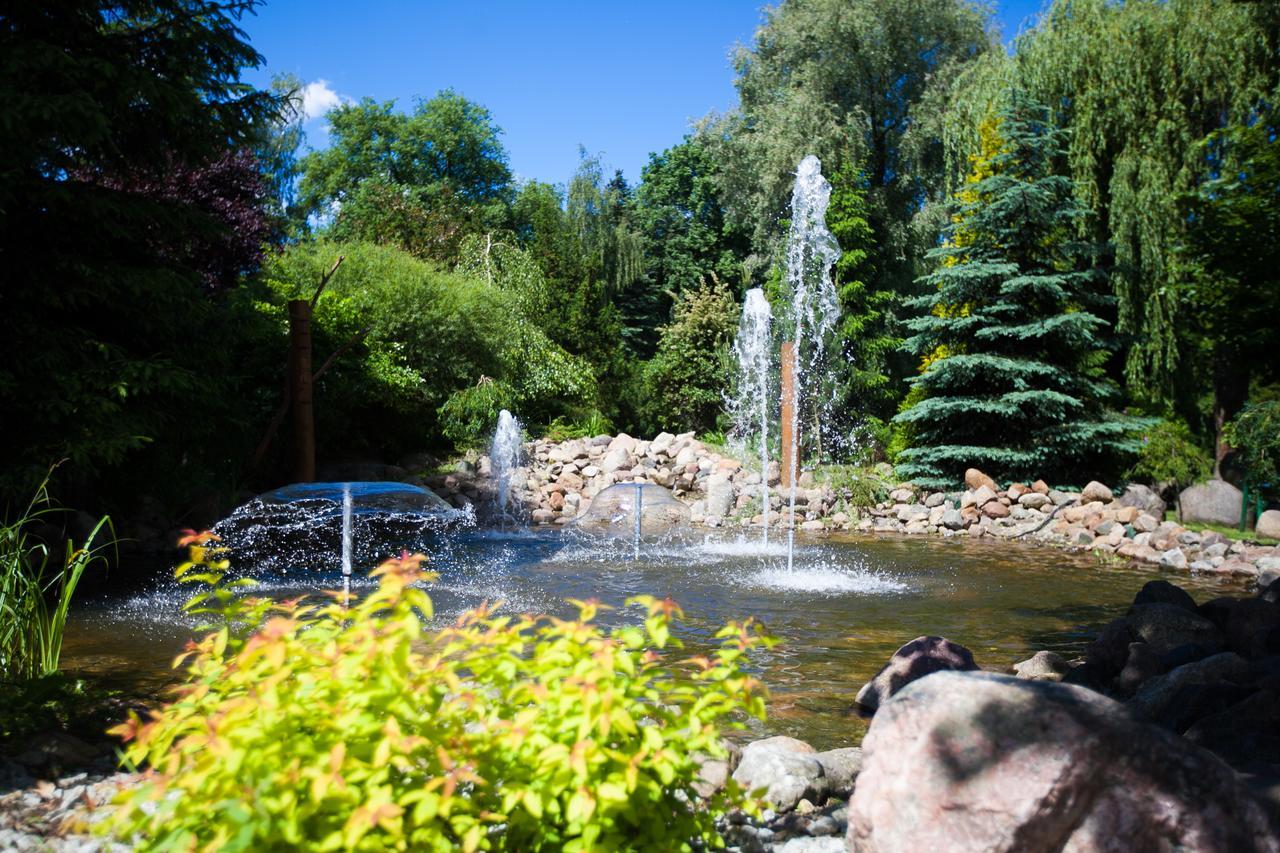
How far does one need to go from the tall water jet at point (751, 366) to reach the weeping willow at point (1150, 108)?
6.38 metres

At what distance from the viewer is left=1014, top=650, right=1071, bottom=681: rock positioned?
5.21 metres

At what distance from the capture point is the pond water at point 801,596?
5.39 metres

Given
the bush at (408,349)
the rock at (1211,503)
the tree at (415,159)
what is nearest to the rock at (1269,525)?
the rock at (1211,503)

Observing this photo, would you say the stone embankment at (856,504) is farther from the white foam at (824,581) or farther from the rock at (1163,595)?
the white foam at (824,581)

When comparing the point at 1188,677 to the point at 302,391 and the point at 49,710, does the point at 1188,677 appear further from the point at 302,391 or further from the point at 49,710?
the point at 302,391

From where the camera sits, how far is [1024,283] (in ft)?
45.4

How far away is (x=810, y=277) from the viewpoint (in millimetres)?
19047

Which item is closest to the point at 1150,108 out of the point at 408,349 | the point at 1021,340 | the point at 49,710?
the point at 1021,340

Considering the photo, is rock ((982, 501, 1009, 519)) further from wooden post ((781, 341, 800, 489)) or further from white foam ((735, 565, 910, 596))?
white foam ((735, 565, 910, 596))

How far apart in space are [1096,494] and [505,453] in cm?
937

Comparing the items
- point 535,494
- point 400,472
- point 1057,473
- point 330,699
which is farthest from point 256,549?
point 1057,473

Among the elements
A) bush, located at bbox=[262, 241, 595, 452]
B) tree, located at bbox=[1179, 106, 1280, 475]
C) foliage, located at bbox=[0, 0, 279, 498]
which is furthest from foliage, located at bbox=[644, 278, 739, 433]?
foliage, located at bbox=[0, 0, 279, 498]

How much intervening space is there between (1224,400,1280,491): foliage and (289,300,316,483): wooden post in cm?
1140

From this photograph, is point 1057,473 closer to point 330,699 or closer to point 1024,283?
point 1024,283
